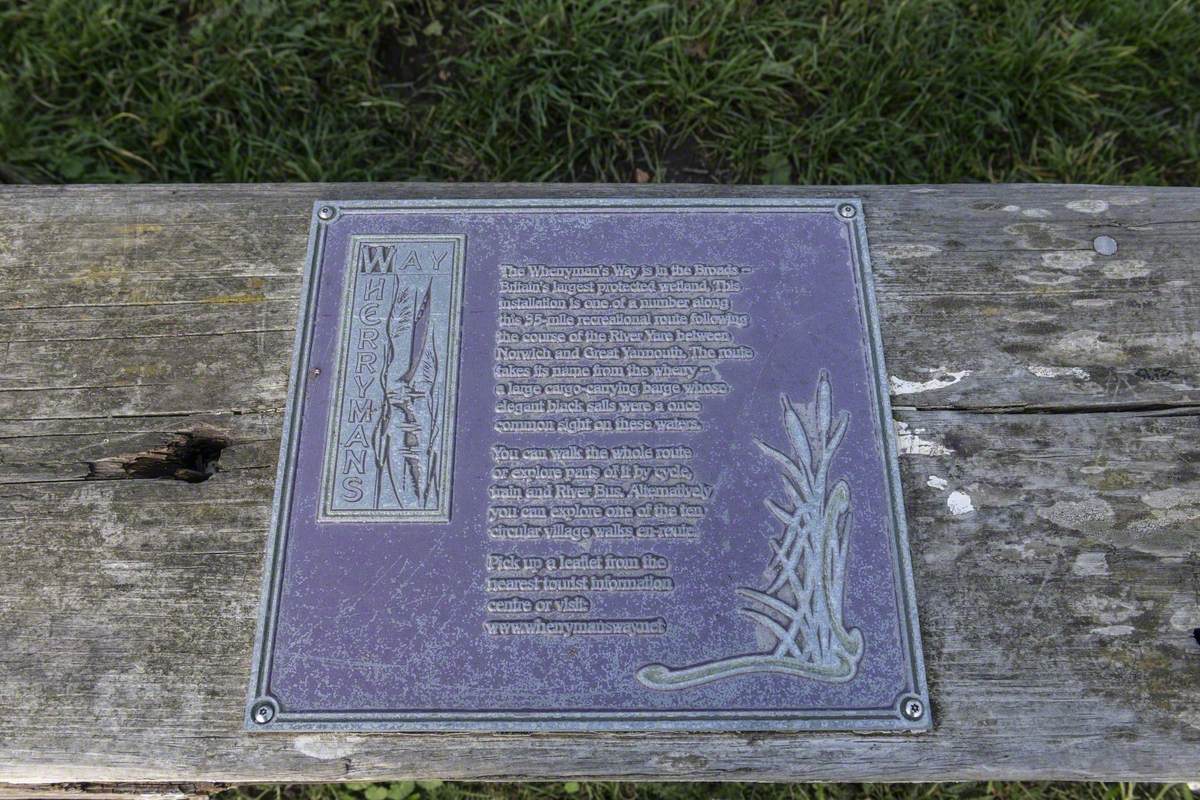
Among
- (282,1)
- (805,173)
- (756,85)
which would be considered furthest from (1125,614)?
(282,1)

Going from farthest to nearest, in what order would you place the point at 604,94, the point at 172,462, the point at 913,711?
the point at 604,94 → the point at 172,462 → the point at 913,711

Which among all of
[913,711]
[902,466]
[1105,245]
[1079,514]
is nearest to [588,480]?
[902,466]

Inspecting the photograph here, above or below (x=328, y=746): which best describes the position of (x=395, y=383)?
above

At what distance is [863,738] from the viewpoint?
1608 millimetres

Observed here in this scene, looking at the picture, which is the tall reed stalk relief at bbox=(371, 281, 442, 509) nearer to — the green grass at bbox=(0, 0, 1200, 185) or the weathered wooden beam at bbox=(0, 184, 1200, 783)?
the weathered wooden beam at bbox=(0, 184, 1200, 783)

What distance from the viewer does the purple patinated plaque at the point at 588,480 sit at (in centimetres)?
161

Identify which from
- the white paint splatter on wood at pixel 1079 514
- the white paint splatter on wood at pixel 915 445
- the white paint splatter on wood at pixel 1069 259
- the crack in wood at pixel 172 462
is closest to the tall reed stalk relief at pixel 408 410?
the crack in wood at pixel 172 462

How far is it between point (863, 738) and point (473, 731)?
834mm

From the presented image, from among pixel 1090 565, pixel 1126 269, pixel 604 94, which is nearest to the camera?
pixel 1090 565

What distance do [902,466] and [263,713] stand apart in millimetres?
1529

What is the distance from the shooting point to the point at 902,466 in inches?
69.7

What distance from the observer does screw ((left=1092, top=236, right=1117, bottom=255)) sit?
193 centimetres

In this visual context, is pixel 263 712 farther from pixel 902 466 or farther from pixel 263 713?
pixel 902 466

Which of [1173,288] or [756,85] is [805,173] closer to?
[756,85]
